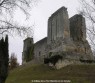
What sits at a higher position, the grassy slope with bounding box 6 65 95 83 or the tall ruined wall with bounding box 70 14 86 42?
the tall ruined wall with bounding box 70 14 86 42

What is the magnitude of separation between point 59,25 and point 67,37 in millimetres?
2683

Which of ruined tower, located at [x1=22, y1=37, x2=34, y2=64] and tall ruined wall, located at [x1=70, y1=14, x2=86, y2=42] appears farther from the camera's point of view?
ruined tower, located at [x1=22, y1=37, x2=34, y2=64]

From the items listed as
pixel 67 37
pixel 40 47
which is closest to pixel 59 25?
pixel 67 37

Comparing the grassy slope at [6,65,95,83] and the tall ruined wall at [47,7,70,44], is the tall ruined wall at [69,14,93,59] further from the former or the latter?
the grassy slope at [6,65,95,83]

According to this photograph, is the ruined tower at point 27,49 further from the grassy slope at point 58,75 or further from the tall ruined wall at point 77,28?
the grassy slope at point 58,75

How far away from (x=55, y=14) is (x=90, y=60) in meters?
9.60

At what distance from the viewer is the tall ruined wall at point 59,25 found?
131ft

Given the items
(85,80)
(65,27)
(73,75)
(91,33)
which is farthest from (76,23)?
(91,33)

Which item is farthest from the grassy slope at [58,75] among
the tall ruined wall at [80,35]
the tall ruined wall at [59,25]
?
the tall ruined wall at [59,25]

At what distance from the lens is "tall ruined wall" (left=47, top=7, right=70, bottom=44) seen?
131ft

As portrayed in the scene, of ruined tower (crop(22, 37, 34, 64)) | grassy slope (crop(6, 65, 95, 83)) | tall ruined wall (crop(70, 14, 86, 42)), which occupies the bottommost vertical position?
grassy slope (crop(6, 65, 95, 83))

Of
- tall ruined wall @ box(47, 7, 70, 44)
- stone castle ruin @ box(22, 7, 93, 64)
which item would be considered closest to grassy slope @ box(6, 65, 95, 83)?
stone castle ruin @ box(22, 7, 93, 64)

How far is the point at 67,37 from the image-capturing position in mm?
39250

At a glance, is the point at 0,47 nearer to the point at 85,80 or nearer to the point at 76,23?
the point at 85,80
